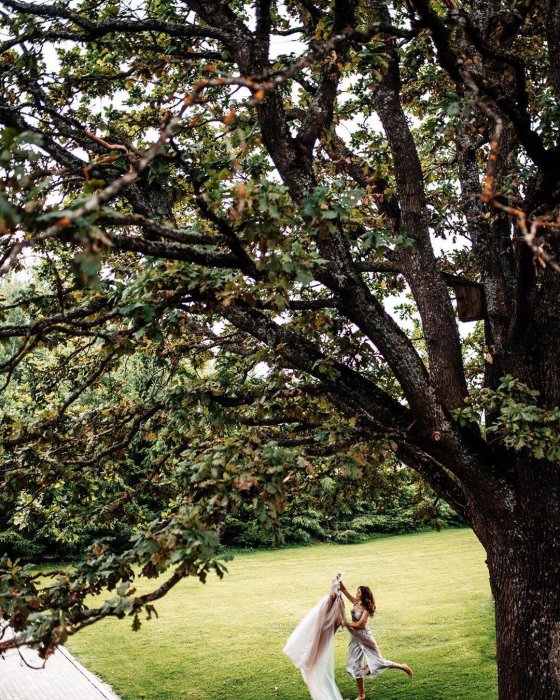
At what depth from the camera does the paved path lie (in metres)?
9.52

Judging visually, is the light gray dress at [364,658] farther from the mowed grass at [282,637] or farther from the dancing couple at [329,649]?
the mowed grass at [282,637]

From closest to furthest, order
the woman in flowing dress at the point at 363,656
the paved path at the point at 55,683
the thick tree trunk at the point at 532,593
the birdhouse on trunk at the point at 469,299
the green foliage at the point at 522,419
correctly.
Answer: the green foliage at the point at 522,419
the thick tree trunk at the point at 532,593
the birdhouse on trunk at the point at 469,299
the woman in flowing dress at the point at 363,656
the paved path at the point at 55,683

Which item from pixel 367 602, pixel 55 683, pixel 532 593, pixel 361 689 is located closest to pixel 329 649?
pixel 361 689

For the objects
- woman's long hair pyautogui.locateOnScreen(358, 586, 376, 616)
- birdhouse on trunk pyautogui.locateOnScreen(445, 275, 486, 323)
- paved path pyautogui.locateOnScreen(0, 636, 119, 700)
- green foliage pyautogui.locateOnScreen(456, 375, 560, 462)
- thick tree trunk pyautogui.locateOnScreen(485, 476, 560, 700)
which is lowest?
paved path pyautogui.locateOnScreen(0, 636, 119, 700)

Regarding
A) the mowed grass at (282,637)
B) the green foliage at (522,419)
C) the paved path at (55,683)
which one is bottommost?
the mowed grass at (282,637)

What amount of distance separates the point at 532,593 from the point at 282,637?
7.82m

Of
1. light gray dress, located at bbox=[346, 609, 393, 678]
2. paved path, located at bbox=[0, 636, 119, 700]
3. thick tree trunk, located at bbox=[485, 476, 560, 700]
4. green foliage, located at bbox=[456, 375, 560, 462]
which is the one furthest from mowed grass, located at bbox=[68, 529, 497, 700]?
green foliage, located at bbox=[456, 375, 560, 462]

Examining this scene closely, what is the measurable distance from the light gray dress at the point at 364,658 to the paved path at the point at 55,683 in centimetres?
347

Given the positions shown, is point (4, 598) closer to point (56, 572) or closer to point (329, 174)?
point (56, 572)

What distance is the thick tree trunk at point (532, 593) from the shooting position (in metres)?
5.78

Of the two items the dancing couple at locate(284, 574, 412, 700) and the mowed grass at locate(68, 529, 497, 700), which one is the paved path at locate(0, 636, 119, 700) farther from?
the dancing couple at locate(284, 574, 412, 700)

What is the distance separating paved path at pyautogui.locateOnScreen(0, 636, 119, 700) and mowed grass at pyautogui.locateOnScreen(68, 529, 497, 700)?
0.97 feet

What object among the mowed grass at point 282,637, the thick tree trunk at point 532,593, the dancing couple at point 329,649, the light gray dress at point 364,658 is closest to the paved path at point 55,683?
the mowed grass at point 282,637

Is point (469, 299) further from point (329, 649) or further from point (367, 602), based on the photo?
point (329, 649)
